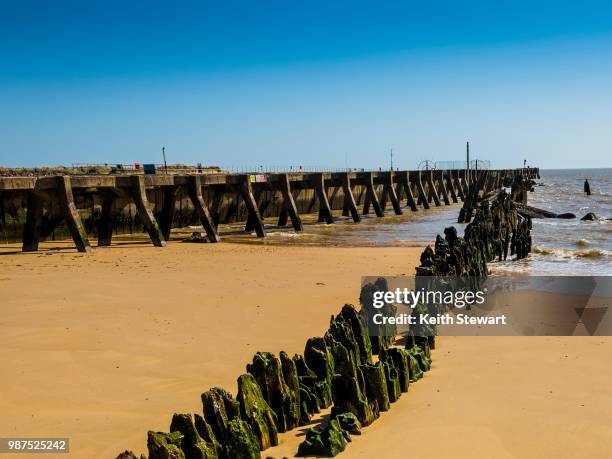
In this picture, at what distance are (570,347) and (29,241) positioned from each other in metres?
15.1

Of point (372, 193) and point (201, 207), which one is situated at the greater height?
point (372, 193)

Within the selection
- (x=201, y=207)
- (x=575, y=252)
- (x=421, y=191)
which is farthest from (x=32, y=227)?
(x=421, y=191)

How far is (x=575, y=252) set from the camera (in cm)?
1900

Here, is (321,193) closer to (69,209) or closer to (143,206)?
(143,206)

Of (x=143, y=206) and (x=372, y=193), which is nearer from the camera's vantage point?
(x=143, y=206)

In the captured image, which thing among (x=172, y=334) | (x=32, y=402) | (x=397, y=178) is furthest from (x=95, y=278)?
(x=397, y=178)

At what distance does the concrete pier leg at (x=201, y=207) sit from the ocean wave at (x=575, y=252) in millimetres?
10960

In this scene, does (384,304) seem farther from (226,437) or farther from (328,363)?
(226,437)

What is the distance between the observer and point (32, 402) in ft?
20.5

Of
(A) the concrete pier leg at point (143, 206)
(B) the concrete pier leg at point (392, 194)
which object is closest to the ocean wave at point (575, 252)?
(A) the concrete pier leg at point (143, 206)

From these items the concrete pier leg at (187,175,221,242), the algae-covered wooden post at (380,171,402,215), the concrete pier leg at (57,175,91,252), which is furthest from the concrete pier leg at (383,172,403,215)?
the concrete pier leg at (57,175,91,252)

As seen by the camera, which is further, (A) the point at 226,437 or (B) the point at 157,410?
(B) the point at 157,410

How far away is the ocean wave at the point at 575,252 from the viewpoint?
60.6ft

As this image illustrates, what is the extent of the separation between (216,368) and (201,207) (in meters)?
14.3
